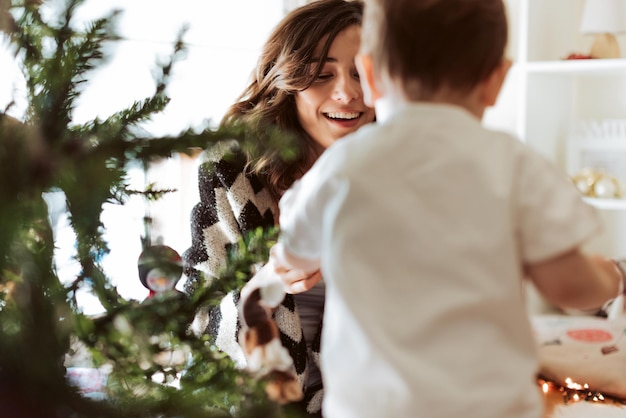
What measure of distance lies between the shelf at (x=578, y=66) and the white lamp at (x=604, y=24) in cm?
7

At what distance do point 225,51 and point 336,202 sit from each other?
219 cm

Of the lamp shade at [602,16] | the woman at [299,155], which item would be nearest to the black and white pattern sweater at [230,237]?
the woman at [299,155]

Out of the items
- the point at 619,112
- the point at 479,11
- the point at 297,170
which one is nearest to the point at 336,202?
the point at 479,11

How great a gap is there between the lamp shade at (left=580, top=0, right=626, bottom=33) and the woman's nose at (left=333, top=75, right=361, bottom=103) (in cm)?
127

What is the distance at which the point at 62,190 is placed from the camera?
0.58 metres

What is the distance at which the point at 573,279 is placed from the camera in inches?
25.3

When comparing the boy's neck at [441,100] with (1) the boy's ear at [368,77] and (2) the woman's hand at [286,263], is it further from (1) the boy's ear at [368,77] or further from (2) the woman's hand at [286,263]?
(2) the woman's hand at [286,263]

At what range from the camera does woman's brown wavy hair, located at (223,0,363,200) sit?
1646 millimetres

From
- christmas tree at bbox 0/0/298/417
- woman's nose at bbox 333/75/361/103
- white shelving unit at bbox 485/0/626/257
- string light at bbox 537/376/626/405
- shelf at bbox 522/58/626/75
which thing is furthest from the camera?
white shelving unit at bbox 485/0/626/257

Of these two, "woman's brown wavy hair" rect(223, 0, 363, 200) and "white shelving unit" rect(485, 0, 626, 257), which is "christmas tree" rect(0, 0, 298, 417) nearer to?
"woman's brown wavy hair" rect(223, 0, 363, 200)

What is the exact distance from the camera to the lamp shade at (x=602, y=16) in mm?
2525

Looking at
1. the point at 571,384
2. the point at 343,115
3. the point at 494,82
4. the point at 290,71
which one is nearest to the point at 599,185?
the point at 571,384

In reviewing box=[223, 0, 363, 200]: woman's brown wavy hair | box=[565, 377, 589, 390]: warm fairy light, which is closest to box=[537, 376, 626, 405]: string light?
box=[565, 377, 589, 390]: warm fairy light

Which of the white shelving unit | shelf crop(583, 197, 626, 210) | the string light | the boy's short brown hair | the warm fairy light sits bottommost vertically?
the string light
